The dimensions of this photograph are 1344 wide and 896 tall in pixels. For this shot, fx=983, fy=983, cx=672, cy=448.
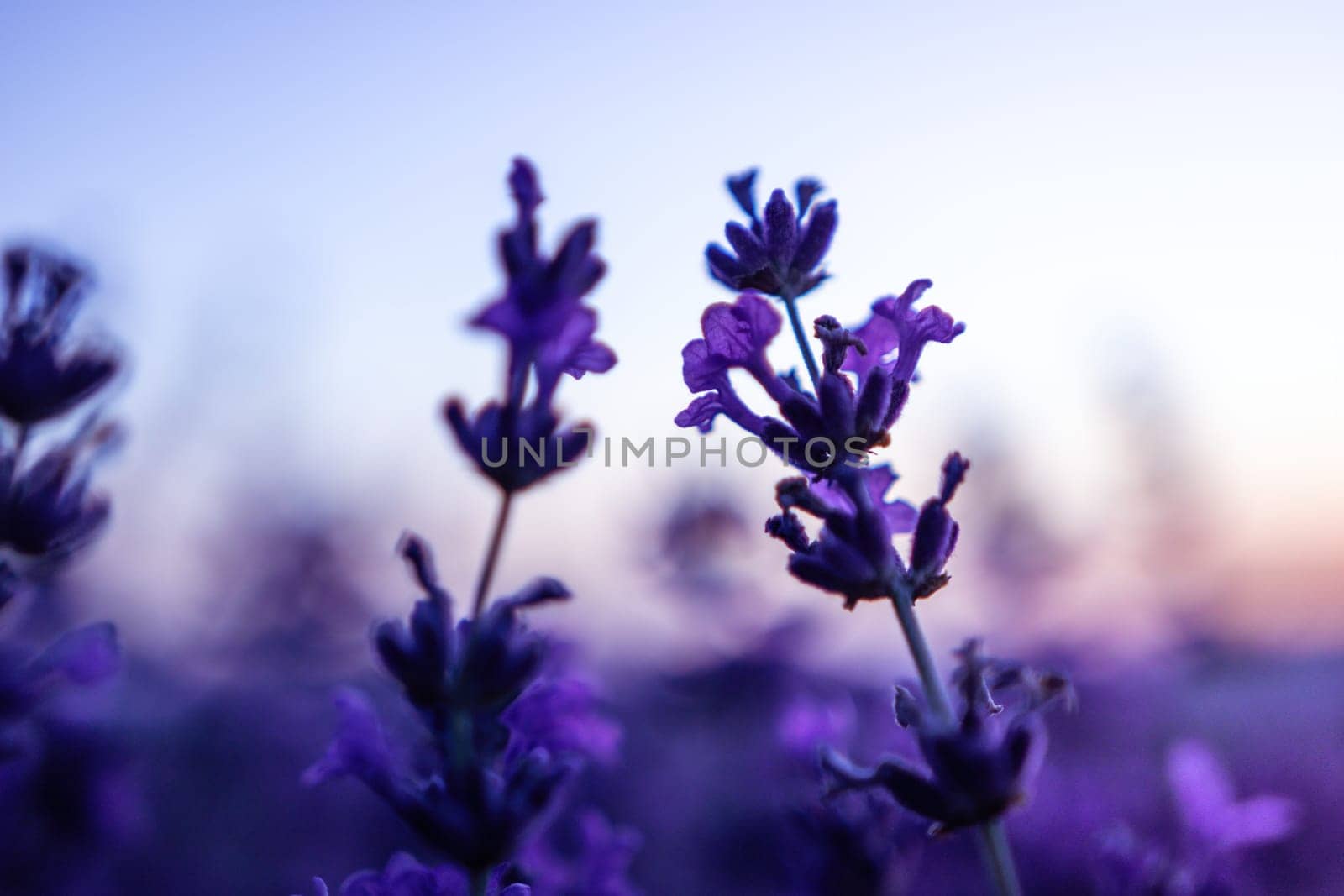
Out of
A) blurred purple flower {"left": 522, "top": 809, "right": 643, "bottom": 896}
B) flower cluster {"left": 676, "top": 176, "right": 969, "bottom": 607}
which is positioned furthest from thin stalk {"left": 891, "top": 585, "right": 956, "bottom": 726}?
blurred purple flower {"left": 522, "top": 809, "right": 643, "bottom": 896}

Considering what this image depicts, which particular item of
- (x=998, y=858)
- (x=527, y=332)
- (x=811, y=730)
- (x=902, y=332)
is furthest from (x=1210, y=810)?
(x=527, y=332)

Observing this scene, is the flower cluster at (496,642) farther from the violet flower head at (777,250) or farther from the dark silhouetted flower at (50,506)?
the dark silhouetted flower at (50,506)

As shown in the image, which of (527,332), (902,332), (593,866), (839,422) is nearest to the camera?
(527,332)

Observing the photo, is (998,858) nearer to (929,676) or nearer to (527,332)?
(929,676)

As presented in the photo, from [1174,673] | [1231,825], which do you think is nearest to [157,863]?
[1231,825]

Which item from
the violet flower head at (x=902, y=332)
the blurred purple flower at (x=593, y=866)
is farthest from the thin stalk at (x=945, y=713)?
the blurred purple flower at (x=593, y=866)

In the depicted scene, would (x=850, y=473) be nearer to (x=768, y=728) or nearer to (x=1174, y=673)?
(x=768, y=728)
